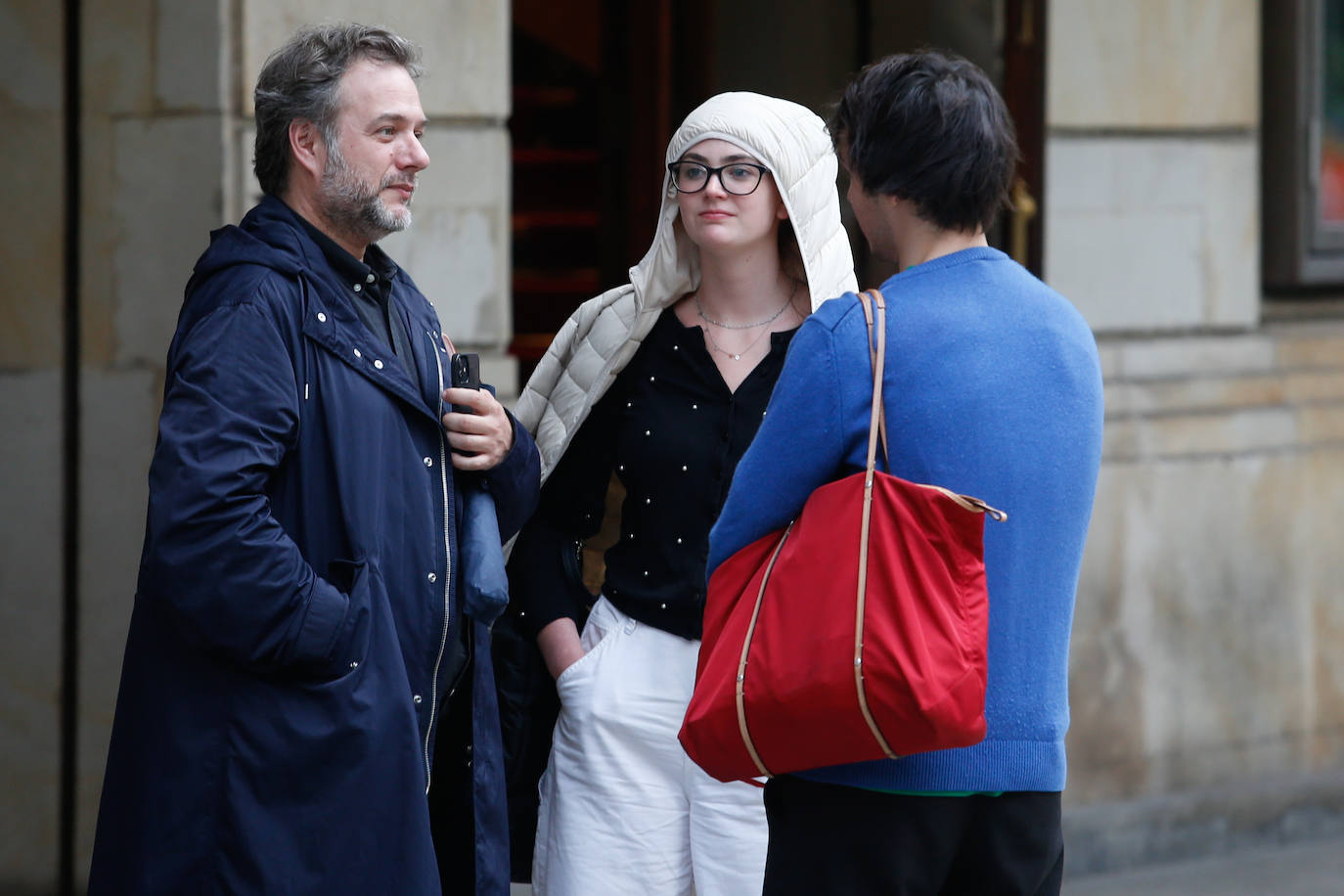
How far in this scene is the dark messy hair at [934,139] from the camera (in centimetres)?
247

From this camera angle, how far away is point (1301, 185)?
6199 millimetres

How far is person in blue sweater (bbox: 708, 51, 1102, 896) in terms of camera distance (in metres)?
2.38

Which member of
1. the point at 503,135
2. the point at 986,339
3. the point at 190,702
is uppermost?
the point at 503,135

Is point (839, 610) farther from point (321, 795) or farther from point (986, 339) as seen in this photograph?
point (321, 795)

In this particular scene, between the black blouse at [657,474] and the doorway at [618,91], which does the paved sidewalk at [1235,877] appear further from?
the black blouse at [657,474]

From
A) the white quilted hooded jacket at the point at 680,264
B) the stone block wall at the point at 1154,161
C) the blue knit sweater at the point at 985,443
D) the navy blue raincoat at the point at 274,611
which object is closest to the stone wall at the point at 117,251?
the white quilted hooded jacket at the point at 680,264

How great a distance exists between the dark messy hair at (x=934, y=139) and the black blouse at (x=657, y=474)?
0.88m

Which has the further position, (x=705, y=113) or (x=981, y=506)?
(x=705, y=113)

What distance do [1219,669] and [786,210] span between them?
343 centimetres

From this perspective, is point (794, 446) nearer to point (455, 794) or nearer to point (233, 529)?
point (233, 529)

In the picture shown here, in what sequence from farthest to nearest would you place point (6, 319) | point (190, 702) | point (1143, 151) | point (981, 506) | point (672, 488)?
point (1143, 151) < point (6, 319) < point (672, 488) < point (190, 702) < point (981, 506)

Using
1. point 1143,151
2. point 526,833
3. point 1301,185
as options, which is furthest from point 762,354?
point 1301,185

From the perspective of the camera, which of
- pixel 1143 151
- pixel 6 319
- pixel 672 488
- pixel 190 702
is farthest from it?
pixel 1143 151

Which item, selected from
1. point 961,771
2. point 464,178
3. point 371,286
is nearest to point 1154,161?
point 464,178
